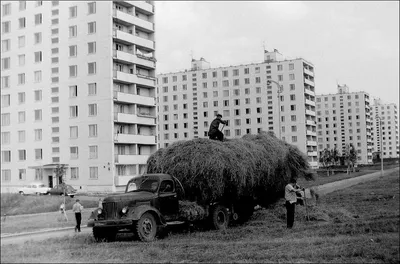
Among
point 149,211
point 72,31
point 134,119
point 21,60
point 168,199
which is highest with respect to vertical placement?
point 72,31

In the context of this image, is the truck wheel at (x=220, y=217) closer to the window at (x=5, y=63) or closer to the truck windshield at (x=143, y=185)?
the truck windshield at (x=143, y=185)

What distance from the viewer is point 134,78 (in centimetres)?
6375

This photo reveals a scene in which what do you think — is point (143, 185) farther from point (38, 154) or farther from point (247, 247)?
point (38, 154)

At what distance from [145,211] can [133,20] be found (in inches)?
2079

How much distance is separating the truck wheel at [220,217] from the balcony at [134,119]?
43956 mm

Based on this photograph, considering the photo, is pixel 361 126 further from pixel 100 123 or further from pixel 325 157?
pixel 100 123

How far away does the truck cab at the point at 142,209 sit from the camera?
14930mm

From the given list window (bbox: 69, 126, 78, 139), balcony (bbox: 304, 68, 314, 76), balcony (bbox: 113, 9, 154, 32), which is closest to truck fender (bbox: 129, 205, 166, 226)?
window (bbox: 69, 126, 78, 139)

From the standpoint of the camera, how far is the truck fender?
48.9 ft

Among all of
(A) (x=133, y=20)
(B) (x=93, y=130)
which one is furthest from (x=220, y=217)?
(A) (x=133, y=20)

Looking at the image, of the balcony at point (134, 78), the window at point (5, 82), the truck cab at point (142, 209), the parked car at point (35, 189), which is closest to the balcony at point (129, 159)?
the parked car at point (35, 189)

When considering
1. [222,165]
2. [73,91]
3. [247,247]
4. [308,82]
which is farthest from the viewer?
[308,82]

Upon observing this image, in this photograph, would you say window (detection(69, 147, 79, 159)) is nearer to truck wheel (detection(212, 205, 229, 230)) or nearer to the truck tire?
truck wheel (detection(212, 205, 229, 230))

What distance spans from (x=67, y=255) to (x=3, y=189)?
5525 cm
